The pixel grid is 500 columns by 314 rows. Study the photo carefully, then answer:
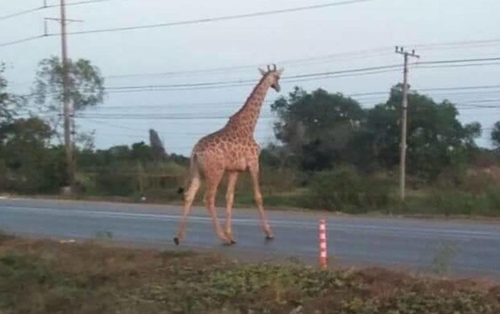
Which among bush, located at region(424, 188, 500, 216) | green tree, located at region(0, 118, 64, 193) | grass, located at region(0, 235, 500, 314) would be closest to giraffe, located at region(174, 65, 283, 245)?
grass, located at region(0, 235, 500, 314)

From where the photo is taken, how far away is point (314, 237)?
24656 millimetres

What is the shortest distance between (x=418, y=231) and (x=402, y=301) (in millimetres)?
13549

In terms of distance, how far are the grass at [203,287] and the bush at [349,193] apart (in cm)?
2507

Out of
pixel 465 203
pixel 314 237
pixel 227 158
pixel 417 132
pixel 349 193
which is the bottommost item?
pixel 314 237

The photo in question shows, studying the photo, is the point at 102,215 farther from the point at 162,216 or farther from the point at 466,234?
the point at 466,234

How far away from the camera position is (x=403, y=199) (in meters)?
45.3

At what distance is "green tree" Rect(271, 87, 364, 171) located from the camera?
7550cm

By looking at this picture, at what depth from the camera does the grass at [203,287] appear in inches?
520

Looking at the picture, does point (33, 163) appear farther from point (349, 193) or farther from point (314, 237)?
point (314, 237)

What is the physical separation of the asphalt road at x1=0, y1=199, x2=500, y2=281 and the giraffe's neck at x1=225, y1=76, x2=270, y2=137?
79.3 inches

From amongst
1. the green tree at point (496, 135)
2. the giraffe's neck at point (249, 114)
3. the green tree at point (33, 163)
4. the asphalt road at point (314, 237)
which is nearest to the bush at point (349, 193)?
the asphalt road at point (314, 237)

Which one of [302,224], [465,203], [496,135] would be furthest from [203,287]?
[496,135]

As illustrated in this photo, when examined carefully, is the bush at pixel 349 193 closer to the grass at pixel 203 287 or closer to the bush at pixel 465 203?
the bush at pixel 465 203

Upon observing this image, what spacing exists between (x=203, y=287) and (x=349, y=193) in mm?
29832
